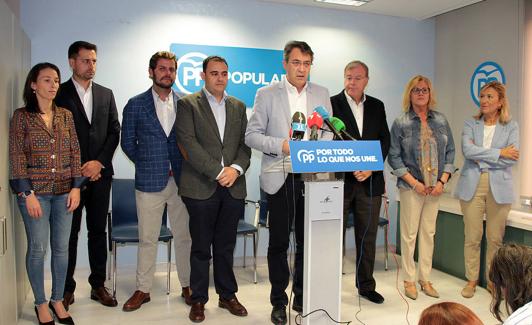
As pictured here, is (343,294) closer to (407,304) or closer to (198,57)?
(407,304)

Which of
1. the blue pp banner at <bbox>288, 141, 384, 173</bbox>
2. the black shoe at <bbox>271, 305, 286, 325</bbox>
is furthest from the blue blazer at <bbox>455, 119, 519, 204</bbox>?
the black shoe at <bbox>271, 305, 286, 325</bbox>

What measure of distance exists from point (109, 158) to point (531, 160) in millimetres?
3936

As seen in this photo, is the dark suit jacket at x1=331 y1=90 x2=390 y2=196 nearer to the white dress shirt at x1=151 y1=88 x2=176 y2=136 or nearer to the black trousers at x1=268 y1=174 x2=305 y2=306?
the black trousers at x1=268 y1=174 x2=305 y2=306

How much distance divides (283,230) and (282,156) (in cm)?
51

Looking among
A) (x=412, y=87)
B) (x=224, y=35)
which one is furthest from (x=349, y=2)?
(x=412, y=87)

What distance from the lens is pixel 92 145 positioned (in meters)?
3.58

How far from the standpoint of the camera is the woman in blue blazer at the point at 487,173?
12.8 ft

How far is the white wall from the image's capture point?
446 cm

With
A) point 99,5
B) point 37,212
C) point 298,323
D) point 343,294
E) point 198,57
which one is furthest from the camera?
point 198,57

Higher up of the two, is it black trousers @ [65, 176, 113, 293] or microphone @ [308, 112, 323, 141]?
microphone @ [308, 112, 323, 141]

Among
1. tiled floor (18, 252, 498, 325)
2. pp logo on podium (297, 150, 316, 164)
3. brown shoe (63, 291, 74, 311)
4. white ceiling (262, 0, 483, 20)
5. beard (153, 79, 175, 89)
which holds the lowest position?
tiled floor (18, 252, 498, 325)

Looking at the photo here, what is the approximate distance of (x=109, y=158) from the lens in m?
3.65

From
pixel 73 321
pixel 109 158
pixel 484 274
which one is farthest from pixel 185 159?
pixel 484 274

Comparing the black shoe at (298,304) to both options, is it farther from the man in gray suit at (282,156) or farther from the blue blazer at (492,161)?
the blue blazer at (492,161)
